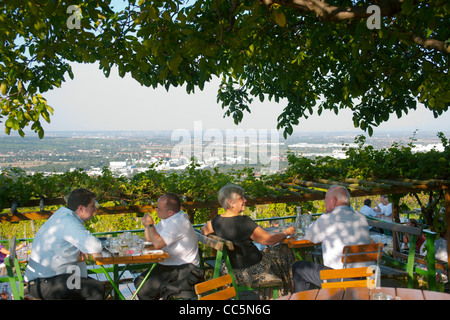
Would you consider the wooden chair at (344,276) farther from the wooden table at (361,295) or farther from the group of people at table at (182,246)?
the group of people at table at (182,246)

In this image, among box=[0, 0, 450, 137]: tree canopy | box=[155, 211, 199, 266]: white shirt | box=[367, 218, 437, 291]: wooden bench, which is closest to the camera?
box=[155, 211, 199, 266]: white shirt

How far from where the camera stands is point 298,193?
6168mm

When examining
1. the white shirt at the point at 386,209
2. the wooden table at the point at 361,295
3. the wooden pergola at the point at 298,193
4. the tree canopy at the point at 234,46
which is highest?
the tree canopy at the point at 234,46

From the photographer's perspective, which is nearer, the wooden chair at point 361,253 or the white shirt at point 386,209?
the wooden chair at point 361,253

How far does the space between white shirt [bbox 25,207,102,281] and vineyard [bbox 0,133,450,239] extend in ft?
5.56

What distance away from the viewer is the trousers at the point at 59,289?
346cm

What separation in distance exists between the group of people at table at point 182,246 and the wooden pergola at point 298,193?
4.35ft

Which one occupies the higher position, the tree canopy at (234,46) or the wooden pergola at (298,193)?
the tree canopy at (234,46)

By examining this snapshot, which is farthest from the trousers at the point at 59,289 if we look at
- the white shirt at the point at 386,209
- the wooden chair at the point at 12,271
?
the white shirt at the point at 386,209

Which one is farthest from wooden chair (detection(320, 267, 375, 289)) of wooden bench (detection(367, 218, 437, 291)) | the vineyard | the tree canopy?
the vineyard

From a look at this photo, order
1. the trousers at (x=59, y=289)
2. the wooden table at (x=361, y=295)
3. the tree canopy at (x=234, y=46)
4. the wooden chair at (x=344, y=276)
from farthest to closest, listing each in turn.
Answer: the tree canopy at (x=234, y=46) < the trousers at (x=59, y=289) < the wooden chair at (x=344, y=276) < the wooden table at (x=361, y=295)

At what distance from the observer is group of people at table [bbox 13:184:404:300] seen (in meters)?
3.56

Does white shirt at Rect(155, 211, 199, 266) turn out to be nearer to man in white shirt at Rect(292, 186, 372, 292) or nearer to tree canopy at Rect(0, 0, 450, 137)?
man in white shirt at Rect(292, 186, 372, 292)

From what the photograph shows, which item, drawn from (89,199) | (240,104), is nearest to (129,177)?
(89,199)
